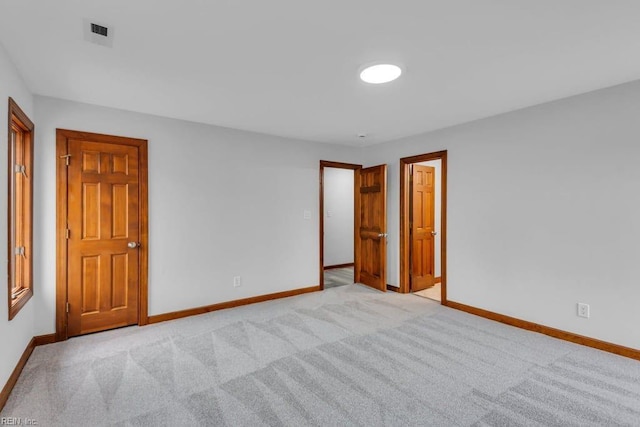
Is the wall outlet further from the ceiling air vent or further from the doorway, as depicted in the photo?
the ceiling air vent

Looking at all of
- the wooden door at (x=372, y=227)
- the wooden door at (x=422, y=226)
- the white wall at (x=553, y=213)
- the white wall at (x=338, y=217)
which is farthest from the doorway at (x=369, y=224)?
the white wall at (x=338, y=217)

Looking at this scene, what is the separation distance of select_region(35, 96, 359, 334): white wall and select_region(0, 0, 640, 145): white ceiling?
1.15ft

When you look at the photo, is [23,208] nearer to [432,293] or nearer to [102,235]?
[102,235]

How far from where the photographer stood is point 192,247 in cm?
376

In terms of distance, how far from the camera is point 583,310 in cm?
293

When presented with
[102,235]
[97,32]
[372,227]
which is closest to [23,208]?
[102,235]

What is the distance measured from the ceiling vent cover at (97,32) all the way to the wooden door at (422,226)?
3941mm

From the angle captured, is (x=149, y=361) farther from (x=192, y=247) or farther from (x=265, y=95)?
(x=265, y=95)

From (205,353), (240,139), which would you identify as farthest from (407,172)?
(205,353)

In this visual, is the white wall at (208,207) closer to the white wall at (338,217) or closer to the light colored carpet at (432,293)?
the light colored carpet at (432,293)

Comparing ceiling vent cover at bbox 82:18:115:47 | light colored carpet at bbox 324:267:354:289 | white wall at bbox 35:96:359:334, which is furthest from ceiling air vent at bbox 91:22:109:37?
light colored carpet at bbox 324:267:354:289

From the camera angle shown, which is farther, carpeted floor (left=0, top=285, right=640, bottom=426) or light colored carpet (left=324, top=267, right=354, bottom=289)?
light colored carpet (left=324, top=267, right=354, bottom=289)

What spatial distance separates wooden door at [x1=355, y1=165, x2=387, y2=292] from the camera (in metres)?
4.86

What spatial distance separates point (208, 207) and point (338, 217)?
3683 mm
